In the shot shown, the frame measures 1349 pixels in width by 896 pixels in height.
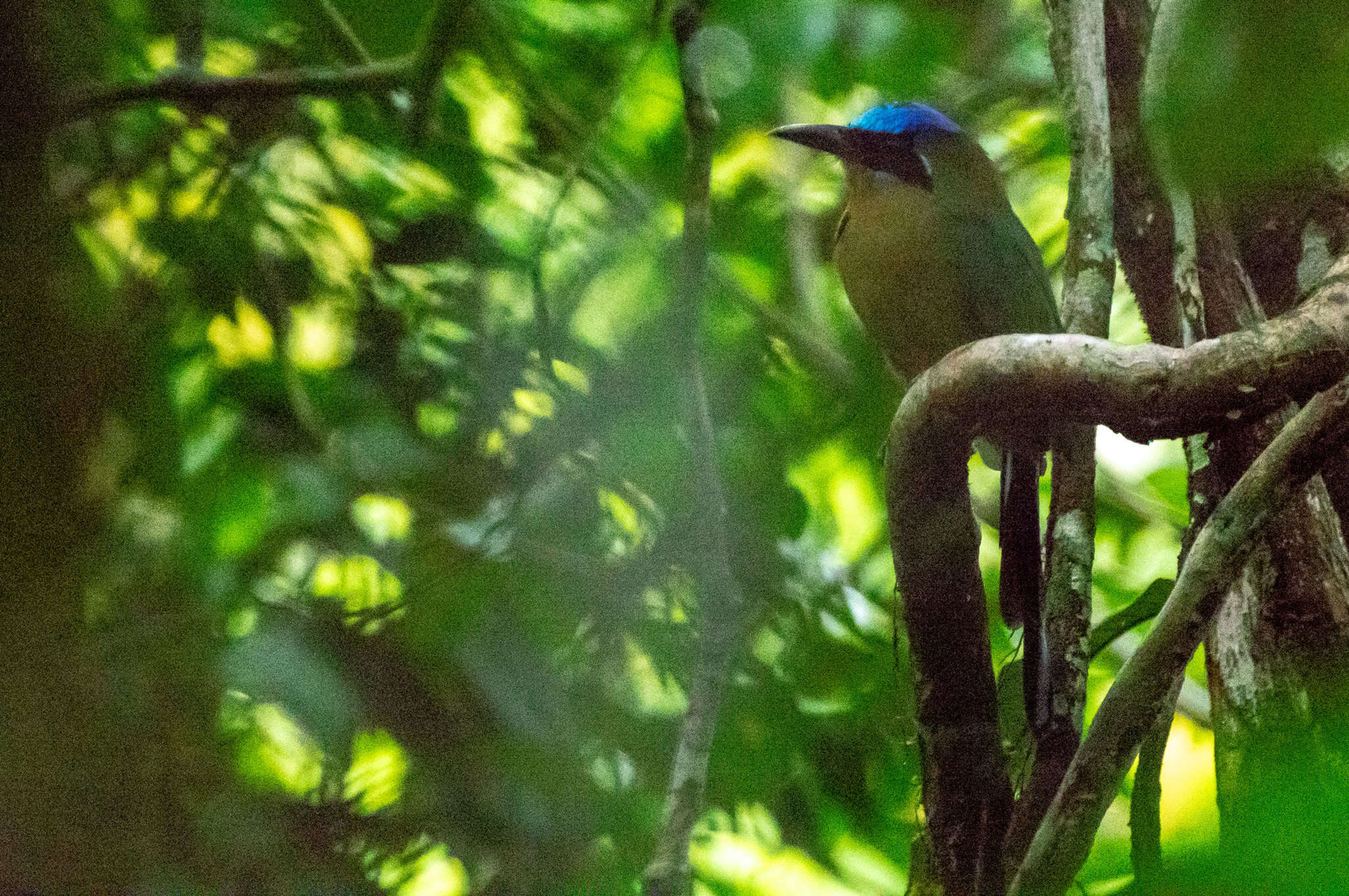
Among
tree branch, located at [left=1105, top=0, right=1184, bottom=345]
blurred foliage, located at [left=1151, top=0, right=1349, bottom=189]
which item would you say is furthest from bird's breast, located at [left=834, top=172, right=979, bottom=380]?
blurred foliage, located at [left=1151, top=0, right=1349, bottom=189]

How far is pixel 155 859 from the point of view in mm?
1535

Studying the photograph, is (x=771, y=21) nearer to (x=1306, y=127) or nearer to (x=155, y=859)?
(x=155, y=859)

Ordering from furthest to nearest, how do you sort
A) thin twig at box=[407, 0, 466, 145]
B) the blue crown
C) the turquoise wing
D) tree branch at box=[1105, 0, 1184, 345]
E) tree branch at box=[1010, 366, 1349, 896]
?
1. the blue crown
2. the turquoise wing
3. tree branch at box=[1105, 0, 1184, 345]
4. thin twig at box=[407, 0, 466, 145]
5. tree branch at box=[1010, 366, 1349, 896]

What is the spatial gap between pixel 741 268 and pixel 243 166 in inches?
55.1

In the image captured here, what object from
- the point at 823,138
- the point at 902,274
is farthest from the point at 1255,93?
the point at 823,138

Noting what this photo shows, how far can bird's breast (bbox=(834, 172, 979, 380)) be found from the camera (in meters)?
2.84

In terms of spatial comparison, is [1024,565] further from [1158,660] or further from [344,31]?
[344,31]

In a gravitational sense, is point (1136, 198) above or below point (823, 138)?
above

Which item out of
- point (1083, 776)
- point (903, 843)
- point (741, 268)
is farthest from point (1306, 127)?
point (741, 268)

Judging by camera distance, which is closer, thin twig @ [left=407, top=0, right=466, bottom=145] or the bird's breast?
thin twig @ [left=407, top=0, right=466, bottom=145]

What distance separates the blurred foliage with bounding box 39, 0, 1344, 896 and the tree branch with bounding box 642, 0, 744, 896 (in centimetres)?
14

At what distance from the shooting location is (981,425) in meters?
1.53

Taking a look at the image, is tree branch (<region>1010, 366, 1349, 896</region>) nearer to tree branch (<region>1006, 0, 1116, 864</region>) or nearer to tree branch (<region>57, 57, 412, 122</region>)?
tree branch (<region>1006, 0, 1116, 864</region>)

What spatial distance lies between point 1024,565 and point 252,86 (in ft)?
5.23
